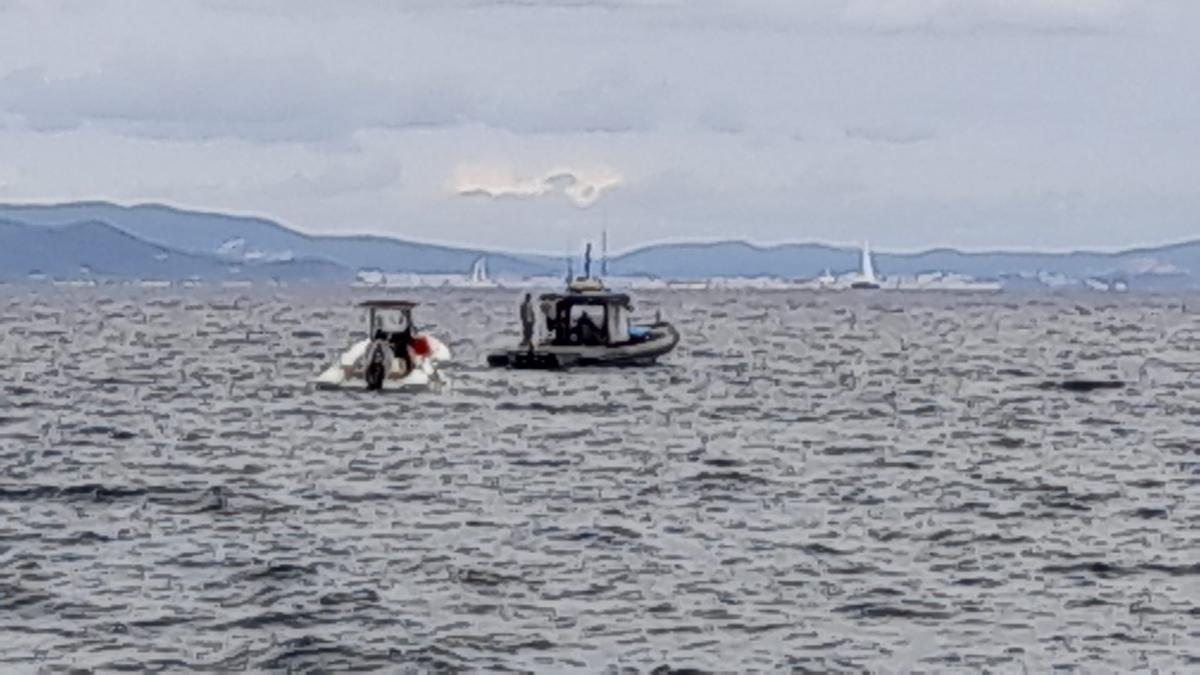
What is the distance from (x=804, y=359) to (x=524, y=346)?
29.3 metres

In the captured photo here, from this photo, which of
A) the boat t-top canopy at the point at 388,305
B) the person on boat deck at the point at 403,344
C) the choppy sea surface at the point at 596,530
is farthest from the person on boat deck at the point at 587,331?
the boat t-top canopy at the point at 388,305

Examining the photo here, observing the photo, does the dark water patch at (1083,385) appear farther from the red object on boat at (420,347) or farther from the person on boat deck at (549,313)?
the red object on boat at (420,347)

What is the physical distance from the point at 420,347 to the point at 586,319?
10780 mm

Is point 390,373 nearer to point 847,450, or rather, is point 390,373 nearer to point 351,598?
point 847,450

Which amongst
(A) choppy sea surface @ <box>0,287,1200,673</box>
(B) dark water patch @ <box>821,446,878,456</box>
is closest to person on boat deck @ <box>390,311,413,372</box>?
(A) choppy sea surface @ <box>0,287,1200,673</box>

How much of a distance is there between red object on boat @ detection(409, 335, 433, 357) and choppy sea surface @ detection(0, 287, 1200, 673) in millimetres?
1853

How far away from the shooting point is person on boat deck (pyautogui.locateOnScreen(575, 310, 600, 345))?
8775cm

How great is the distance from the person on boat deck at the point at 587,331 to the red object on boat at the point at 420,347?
982 centimetres

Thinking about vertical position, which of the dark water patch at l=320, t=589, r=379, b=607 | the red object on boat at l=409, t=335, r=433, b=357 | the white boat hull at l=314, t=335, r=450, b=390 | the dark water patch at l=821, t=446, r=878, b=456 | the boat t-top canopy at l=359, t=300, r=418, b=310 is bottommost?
the dark water patch at l=320, t=589, r=379, b=607

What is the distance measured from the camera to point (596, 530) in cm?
3838

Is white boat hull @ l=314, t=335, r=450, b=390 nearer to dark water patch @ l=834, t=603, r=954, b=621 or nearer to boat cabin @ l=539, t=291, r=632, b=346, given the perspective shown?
boat cabin @ l=539, t=291, r=632, b=346

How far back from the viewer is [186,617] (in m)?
29.3

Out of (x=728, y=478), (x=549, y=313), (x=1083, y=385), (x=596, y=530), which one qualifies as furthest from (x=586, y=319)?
(x=596, y=530)

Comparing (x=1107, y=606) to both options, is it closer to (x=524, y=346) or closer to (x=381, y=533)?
(x=381, y=533)
